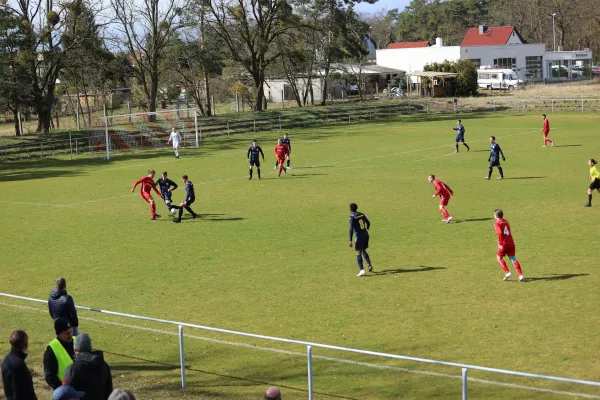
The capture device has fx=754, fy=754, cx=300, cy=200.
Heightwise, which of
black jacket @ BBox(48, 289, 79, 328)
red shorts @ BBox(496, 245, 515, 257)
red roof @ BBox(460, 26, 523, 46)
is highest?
red roof @ BBox(460, 26, 523, 46)

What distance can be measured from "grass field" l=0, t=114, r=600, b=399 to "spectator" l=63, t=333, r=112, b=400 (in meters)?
3.48

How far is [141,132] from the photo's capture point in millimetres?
56469

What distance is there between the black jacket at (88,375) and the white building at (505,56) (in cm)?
9550

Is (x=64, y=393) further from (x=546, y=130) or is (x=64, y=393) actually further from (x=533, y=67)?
(x=533, y=67)

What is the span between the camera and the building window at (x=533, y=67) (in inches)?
4092

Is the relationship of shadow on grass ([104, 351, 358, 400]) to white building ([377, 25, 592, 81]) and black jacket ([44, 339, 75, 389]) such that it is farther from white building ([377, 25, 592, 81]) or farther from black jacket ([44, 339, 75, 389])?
white building ([377, 25, 592, 81])

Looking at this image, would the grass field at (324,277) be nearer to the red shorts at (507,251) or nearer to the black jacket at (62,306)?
the red shorts at (507,251)

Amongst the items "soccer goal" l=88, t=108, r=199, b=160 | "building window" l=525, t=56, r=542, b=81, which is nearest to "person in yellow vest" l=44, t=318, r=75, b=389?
"soccer goal" l=88, t=108, r=199, b=160

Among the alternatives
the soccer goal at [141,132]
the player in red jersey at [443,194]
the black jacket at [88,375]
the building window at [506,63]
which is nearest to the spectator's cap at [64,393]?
the black jacket at [88,375]

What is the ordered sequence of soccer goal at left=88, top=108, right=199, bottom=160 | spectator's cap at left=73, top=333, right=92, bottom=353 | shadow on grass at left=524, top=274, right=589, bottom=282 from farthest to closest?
soccer goal at left=88, top=108, right=199, bottom=160 < shadow on grass at left=524, top=274, right=589, bottom=282 < spectator's cap at left=73, top=333, right=92, bottom=353

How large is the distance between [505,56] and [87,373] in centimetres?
10155

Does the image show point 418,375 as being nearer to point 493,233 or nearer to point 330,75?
point 493,233

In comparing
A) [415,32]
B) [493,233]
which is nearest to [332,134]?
[493,233]

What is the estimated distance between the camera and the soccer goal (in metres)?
54.5
